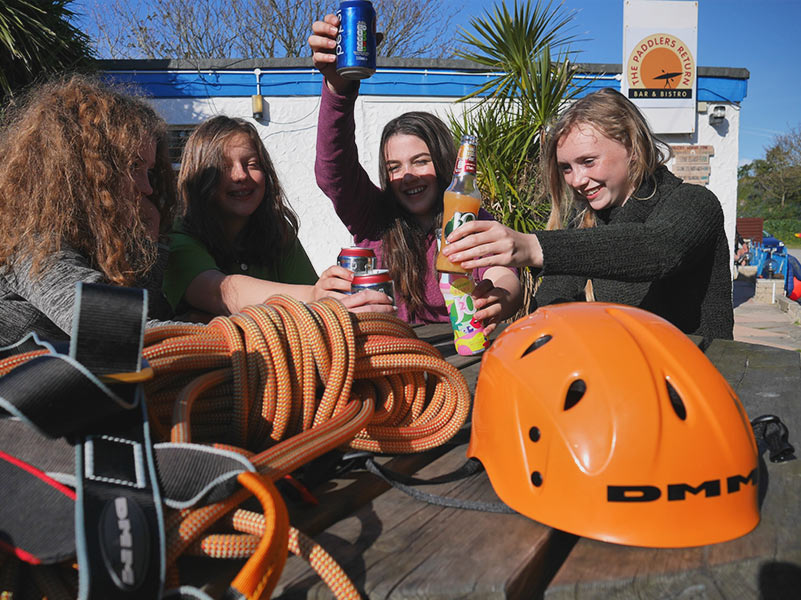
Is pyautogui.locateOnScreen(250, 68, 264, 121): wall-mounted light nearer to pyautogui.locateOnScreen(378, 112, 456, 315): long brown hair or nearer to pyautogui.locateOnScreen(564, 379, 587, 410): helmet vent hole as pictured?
pyautogui.locateOnScreen(378, 112, 456, 315): long brown hair

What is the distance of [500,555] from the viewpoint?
0.77 metres

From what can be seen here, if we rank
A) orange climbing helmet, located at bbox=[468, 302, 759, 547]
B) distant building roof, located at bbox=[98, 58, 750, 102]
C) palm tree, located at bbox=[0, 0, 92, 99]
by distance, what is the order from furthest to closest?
1. distant building roof, located at bbox=[98, 58, 750, 102]
2. palm tree, located at bbox=[0, 0, 92, 99]
3. orange climbing helmet, located at bbox=[468, 302, 759, 547]

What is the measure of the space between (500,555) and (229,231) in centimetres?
225

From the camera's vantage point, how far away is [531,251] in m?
1.53

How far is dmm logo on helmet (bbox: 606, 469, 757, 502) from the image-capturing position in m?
0.86

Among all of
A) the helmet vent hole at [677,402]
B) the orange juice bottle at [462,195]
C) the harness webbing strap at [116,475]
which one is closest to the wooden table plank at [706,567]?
the helmet vent hole at [677,402]

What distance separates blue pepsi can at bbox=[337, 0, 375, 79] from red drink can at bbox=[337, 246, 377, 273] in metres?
0.65

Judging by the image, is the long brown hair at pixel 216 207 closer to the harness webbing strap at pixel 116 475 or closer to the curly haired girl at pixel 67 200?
the curly haired girl at pixel 67 200

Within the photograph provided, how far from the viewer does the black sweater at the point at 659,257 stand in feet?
5.34

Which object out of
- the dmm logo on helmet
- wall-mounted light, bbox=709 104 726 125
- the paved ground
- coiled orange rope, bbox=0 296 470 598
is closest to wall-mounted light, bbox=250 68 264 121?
the paved ground

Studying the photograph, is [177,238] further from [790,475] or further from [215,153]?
[790,475]

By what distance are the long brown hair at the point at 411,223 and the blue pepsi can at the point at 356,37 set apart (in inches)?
39.6

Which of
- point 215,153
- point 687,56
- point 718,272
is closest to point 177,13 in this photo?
point 687,56

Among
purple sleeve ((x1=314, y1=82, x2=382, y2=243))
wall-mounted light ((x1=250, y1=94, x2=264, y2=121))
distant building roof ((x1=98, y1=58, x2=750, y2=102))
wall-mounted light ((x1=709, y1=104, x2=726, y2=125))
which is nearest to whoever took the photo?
purple sleeve ((x1=314, y1=82, x2=382, y2=243))
